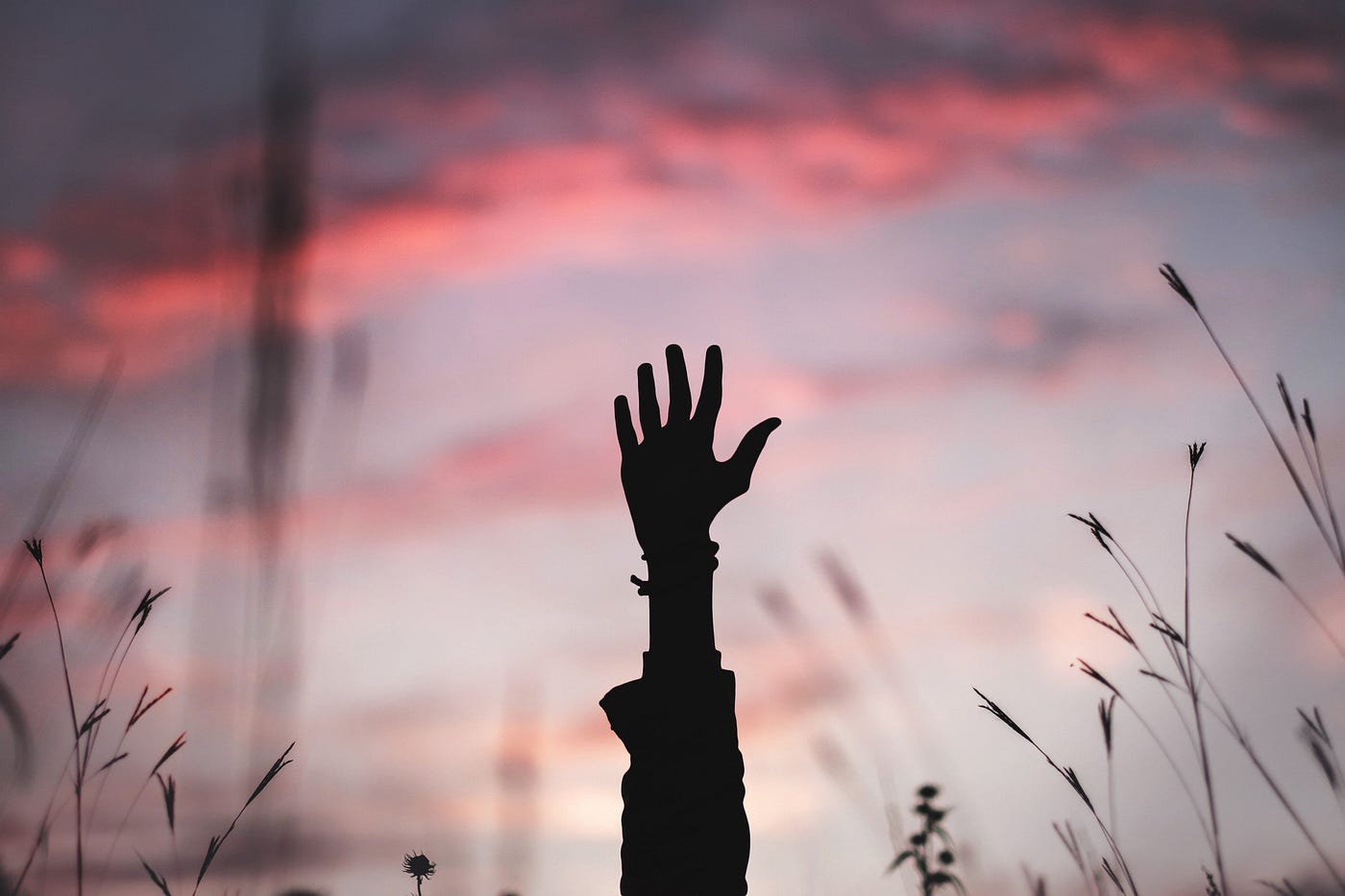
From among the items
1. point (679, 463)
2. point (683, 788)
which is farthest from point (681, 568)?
point (683, 788)

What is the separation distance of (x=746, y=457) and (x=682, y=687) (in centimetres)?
110

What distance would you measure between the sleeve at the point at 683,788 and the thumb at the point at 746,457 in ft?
2.73

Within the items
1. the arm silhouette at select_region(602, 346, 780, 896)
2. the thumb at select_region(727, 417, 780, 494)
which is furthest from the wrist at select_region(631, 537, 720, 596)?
the thumb at select_region(727, 417, 780, 494)

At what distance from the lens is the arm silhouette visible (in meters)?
4.59

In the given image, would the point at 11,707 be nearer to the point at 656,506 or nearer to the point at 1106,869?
the point at 1106,869

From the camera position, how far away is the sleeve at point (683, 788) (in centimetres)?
454

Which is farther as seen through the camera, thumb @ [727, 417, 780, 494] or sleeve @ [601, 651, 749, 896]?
thumb @ [727, 417, 780, 494]

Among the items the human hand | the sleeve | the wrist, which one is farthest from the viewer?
the human hand

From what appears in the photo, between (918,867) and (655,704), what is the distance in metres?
1.66

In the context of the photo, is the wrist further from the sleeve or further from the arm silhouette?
the sleeve

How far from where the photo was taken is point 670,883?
4473 millimetres

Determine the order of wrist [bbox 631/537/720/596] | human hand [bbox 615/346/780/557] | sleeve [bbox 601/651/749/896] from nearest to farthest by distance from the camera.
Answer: sleeve [bbox 601/651/749/896] → wrist [bbox 631/537/720/596] → human hand [bbox 615/346/780/557]

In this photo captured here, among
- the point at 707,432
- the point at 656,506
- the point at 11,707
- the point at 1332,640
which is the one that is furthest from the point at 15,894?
the point at 707,432

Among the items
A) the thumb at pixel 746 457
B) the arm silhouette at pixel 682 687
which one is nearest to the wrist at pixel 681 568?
the arm silhouette at pixel 682 687
